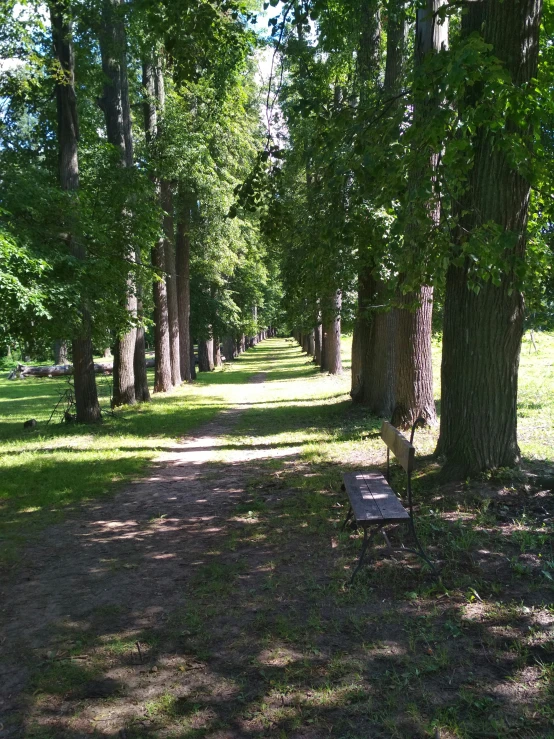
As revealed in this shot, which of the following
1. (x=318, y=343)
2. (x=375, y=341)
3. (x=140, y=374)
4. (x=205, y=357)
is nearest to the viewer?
(x=375, y=341)

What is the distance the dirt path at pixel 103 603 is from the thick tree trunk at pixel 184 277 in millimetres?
15845

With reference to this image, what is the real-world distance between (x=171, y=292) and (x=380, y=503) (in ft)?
61.3

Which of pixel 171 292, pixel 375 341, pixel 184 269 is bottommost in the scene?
pixel 375 341

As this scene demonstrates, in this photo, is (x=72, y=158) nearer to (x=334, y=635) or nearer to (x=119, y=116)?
(x=119, y=116)

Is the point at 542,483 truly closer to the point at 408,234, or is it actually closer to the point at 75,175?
the point at 408,234

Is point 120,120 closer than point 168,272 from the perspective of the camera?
Yes

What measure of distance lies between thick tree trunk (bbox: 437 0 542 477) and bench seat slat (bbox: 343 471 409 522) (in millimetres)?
1126

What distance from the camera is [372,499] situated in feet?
17.5

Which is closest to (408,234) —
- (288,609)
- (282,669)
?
(288,609)

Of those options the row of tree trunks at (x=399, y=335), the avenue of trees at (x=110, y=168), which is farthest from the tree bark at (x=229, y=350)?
the row of tree trunks at (x=399, y=335)

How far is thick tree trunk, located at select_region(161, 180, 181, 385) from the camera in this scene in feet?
68.3

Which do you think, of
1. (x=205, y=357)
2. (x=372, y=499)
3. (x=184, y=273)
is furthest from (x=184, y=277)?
(x=372, y=499)

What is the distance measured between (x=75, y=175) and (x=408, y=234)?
10042 mm

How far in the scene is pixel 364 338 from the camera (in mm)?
15086
